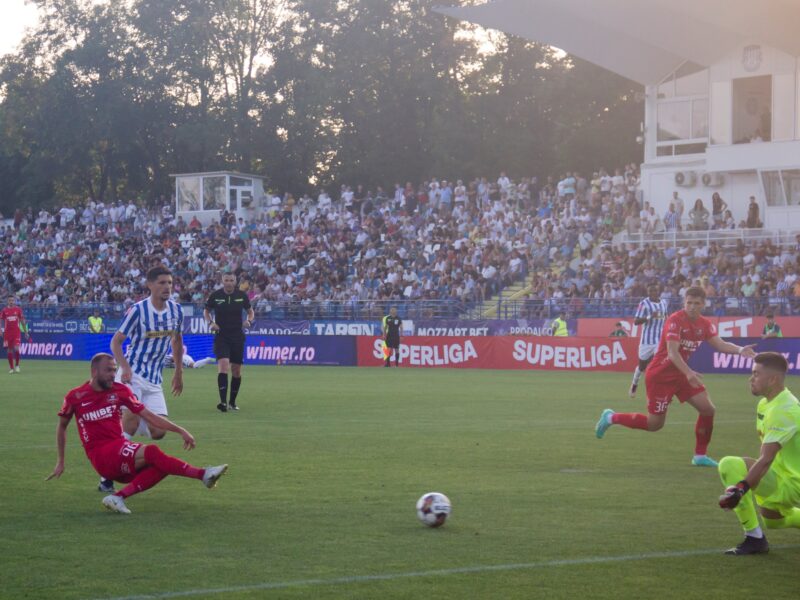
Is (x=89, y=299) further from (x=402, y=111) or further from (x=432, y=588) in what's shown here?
(x=432, y=588)

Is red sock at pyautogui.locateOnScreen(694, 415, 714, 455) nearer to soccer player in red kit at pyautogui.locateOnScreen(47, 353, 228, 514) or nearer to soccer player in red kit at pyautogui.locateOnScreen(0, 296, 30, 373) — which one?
soccer player in red kit at pyautogui.locateOnScreen(47, 353, 228, 514)

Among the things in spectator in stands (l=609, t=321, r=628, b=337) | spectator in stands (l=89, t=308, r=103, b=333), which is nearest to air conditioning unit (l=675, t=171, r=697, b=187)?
spectator in stands (l=609, t=321, r=628, b=337)

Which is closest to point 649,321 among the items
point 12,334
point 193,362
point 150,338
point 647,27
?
point 150,338

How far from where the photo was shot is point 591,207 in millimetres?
41438

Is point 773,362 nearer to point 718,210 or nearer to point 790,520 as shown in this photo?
point 790,520

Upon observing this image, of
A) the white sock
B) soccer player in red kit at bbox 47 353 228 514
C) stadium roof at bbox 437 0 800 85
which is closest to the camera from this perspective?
the white sock

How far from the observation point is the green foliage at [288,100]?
62.9 meters

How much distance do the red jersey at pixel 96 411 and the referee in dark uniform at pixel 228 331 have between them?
32.8 ft

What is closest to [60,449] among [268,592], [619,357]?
[268,592]

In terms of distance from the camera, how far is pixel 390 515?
29.6ft

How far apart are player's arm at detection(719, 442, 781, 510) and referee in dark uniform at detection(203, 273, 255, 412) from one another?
12919 mm

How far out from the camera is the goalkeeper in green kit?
7.29 m

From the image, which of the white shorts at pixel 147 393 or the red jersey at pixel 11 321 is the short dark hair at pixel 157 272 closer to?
the white shorts at pixel 147 393

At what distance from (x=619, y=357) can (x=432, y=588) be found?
26.5m
